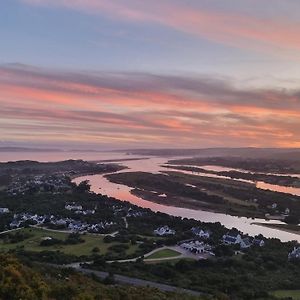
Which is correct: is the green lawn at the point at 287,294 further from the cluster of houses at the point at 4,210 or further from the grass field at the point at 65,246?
the cluster of houses at the point at 4,210

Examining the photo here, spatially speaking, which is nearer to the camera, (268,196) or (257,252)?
(257,252)

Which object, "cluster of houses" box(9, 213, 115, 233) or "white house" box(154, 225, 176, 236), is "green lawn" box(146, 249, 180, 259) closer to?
"white house" box(154, 225, 176, 236)

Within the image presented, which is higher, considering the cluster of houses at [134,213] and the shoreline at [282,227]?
the cluster of houses at [134,213]

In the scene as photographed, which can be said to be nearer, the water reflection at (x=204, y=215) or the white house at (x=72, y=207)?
the water reflection at (x=204, y=215)

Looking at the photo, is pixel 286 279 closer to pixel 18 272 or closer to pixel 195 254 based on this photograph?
pixel 195 254

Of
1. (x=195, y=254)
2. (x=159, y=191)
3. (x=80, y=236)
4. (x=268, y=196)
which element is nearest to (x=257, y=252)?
(x=195, y=254)

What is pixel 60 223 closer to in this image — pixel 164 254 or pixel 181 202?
pixel 164 254

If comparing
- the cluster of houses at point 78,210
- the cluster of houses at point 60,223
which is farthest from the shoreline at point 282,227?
the cluster of houses at point 78,210
